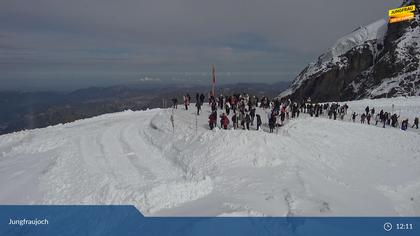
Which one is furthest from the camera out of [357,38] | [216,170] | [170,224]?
[357,38]

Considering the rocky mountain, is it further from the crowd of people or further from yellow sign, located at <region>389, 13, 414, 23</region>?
the crowd of people

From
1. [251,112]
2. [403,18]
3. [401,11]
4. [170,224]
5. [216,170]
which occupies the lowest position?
[170,224]

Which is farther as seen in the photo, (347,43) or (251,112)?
(347,43)

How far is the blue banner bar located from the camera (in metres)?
10.9

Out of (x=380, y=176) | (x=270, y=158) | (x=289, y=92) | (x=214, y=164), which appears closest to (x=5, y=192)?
(x=214, y=164)

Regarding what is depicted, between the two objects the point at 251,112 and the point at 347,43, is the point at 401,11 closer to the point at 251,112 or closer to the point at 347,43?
the point at 347,43

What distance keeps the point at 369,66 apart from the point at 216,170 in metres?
110

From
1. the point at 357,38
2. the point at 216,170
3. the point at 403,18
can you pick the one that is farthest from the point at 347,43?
the point at 216,170

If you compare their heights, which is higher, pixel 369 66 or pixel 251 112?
pixel 369 66

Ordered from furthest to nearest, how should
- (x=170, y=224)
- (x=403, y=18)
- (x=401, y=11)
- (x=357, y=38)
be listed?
(x=357, y=38) < (x=401, y=11) < (x=403, y=18) < (x=170, y=224)

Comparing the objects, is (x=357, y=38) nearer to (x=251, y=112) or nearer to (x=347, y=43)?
(x=347, y=43)

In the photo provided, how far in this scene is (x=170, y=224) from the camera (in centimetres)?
1135

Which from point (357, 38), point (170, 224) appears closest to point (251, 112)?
point (170, 224)

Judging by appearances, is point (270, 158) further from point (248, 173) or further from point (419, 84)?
point (419, 84)
